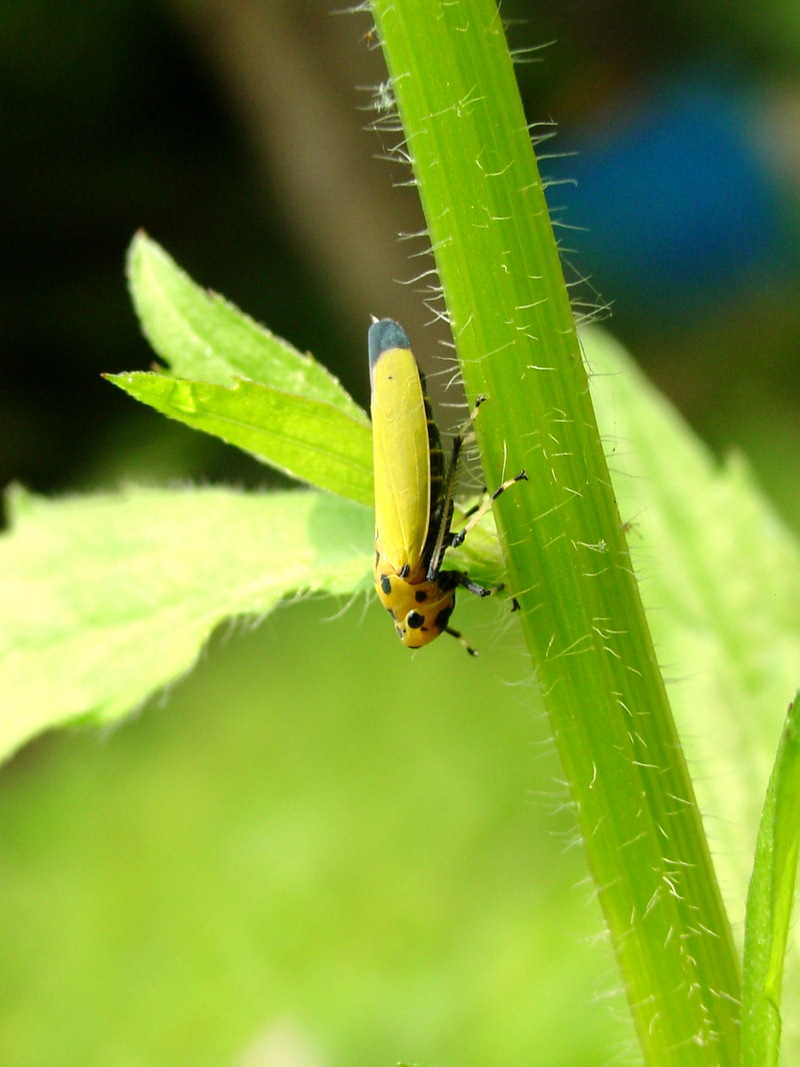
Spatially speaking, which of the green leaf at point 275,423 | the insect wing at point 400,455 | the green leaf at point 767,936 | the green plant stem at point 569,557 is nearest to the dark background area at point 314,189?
the insect wing at point 400,455

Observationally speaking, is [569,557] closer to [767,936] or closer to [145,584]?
[767,936]

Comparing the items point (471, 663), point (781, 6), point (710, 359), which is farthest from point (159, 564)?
point (781, 6)

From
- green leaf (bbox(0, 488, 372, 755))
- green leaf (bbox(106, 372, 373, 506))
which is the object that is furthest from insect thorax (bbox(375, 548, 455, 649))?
green leaf (bbox(106, 372, 373, 506))

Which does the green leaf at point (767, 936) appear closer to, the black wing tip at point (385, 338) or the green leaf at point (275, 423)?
the green leaf at point (275, 423)

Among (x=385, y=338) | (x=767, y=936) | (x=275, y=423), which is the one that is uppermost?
(x=385, y=338)

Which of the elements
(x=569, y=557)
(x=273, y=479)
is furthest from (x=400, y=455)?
(x=273, y=479)

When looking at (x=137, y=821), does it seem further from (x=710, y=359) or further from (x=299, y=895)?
(x=710, y=359)
